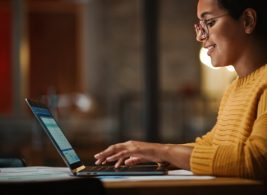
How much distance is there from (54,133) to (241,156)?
0.55 meters

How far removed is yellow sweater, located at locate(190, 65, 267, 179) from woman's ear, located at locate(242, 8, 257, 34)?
12 cm

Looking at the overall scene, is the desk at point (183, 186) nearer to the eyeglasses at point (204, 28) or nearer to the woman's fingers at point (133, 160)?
the woman's fingers at point (133, 160)

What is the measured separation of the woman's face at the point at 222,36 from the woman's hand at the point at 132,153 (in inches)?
12.7

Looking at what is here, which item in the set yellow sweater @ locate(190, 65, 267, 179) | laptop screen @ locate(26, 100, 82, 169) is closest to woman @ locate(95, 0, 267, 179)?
yellow sweater @ locate(190, 65, 267, 179)

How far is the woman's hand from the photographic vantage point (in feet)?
6.42

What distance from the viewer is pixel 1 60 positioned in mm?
11180

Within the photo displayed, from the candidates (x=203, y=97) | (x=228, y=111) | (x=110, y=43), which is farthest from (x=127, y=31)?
(x=228, y=111)

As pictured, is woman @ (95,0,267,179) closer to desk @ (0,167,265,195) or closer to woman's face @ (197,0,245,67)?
woman's face @ (197,0,245,67)

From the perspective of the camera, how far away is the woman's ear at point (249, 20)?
78.5 inches

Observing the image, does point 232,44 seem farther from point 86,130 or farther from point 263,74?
point 86,130

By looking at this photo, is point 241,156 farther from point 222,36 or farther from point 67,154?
point 67,154

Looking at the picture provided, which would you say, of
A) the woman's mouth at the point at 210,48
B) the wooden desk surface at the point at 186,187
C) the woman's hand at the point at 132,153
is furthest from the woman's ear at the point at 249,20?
the wooden desk surface at the point at 186,187

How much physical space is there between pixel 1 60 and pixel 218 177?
31.9 feet

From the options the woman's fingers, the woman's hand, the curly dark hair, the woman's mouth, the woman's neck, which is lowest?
the woman's fingers
